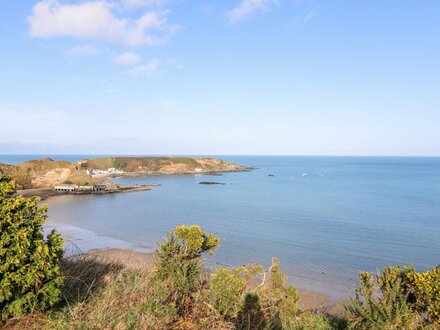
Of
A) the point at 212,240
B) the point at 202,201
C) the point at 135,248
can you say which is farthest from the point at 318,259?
the point at 202,201

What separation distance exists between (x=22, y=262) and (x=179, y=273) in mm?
3472

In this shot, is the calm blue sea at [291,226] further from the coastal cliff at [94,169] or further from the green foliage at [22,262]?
the green foliage at [22,262]

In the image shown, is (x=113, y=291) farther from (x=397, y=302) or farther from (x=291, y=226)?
(x=291, y=226)

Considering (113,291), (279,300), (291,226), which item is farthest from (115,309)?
(291,226)

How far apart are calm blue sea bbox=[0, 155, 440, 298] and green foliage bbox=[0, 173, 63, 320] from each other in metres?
20.1

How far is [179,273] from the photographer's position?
8.11 meters

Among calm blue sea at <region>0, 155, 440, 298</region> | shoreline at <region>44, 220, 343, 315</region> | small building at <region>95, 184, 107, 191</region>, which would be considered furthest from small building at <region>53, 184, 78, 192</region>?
shoreline at <region>44, 220, 343, 315</region>

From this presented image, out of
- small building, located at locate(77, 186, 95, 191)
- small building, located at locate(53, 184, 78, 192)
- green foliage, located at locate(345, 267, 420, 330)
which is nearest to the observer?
green foliage, located at locate(345, 267, 420, 330)

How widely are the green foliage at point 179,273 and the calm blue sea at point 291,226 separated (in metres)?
16.0

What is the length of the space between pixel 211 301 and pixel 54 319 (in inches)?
120

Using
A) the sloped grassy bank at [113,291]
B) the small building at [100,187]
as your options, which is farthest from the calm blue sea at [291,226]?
the sloped grassy bank at [113,291]

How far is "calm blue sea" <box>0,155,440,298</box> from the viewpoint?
29062mm

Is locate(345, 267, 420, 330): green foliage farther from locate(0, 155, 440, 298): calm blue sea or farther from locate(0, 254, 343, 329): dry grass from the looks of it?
locate(0, 155, 440, 298): calm blue sea

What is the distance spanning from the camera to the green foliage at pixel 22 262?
590cm
